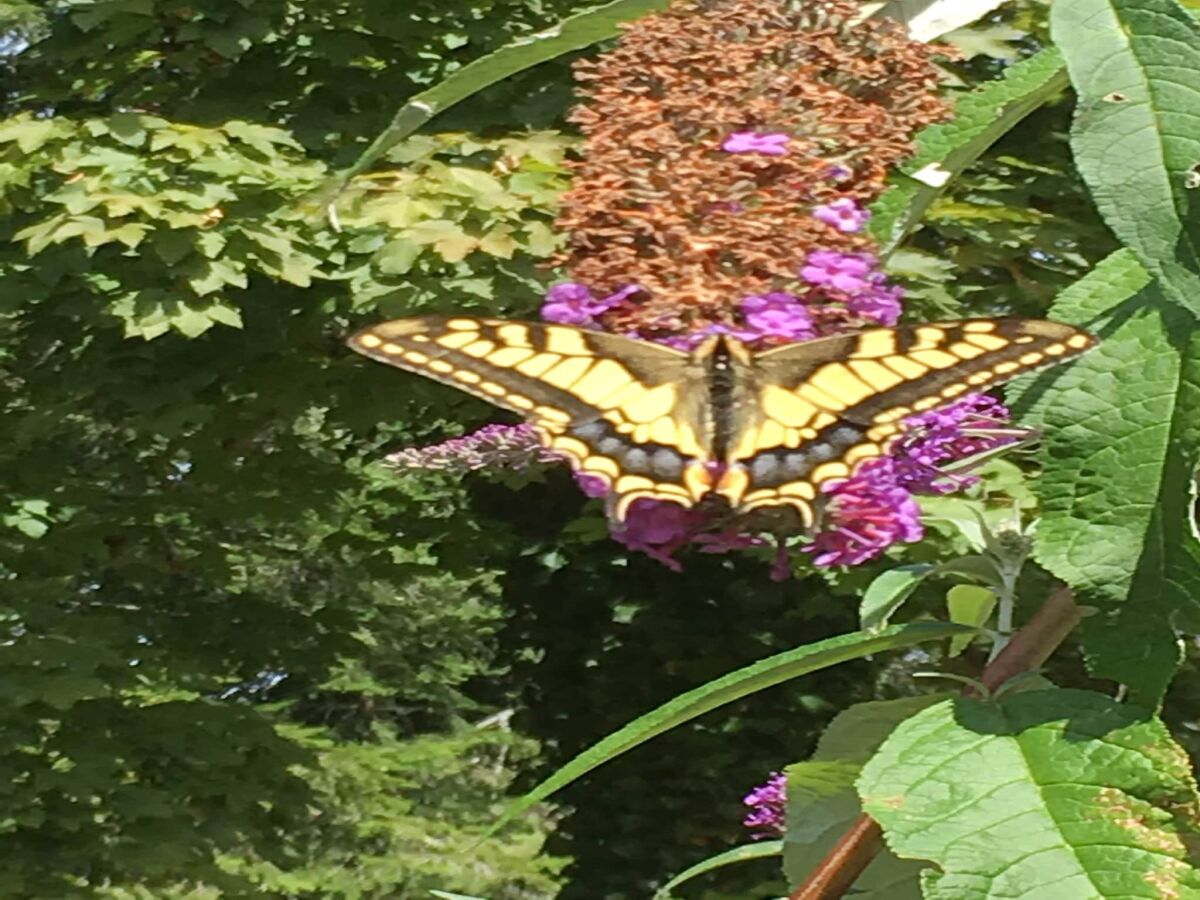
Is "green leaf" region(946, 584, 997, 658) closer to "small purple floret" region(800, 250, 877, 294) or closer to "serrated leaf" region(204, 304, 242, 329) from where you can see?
"small purple floret" region(800, 250, 877, 294)

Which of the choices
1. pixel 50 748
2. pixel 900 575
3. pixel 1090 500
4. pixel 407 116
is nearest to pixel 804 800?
pixel 900 575

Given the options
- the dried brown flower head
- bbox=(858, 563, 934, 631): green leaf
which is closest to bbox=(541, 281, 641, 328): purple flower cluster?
the dried brown flower head

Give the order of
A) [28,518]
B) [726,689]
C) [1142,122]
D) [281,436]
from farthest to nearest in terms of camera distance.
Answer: [281,436] < [28,518] < [726,689] < [1142,122]

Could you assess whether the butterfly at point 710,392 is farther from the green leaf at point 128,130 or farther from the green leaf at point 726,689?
the green leaf at point 128,130

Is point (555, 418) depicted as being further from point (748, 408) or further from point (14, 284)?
point (14, 284)

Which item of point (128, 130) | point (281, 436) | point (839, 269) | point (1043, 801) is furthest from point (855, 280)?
point (281, 436)

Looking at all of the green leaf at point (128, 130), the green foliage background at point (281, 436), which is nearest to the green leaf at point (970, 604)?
the green foliage background at point (281, 436)

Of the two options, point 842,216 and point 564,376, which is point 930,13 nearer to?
point 842,216
